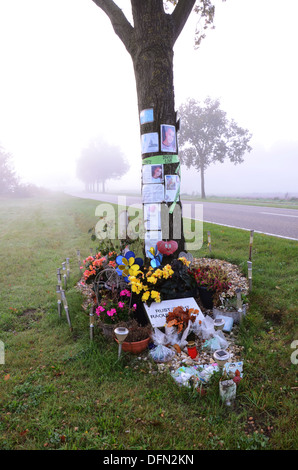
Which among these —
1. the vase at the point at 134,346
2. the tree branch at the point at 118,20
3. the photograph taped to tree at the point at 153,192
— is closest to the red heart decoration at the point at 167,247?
the photograph taped to tree at the point at 153,192

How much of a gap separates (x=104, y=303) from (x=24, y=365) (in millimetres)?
1217

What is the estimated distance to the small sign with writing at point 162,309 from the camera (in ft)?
13.1

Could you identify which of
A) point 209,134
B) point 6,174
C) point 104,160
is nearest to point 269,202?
point 209,134

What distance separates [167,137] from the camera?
15.2 feet

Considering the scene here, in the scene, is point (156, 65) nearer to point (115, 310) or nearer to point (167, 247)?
point (167, 247)

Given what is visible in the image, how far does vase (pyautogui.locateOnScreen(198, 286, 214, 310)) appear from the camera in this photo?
453cm

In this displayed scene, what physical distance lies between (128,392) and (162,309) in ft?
4.61

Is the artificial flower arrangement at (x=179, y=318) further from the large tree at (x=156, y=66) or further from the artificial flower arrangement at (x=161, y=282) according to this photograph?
the large tree at (x=156, y=66)

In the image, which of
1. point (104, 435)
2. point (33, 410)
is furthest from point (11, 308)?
point (104, 435)

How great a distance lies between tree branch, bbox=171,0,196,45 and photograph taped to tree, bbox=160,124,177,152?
1.53 metres

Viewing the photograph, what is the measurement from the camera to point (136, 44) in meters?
4.68

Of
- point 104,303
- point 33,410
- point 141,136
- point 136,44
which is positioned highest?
point 136,44

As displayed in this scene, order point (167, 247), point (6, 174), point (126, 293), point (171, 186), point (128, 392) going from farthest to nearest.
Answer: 1. point (6, 174)
2. point (171, 186)
3. point (167, 247)
4. point (126, 293)
5. point (128, 392)

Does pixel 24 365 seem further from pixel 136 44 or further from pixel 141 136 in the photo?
pixel 136 44
